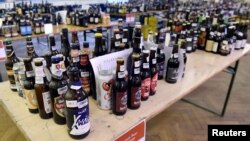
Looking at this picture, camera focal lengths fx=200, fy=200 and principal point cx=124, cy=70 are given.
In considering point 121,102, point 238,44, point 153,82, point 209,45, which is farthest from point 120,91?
point 238,44

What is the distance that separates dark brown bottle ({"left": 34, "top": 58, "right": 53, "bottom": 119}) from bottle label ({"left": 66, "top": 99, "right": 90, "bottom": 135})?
0.15 m

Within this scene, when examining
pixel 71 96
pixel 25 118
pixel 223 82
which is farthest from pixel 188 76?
pixel 223 82

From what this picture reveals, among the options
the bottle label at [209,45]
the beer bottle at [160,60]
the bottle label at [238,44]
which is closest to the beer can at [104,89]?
the beer bottle at [160,60]

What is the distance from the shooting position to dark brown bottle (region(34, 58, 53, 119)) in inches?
29.0

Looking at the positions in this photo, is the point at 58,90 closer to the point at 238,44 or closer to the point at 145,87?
the point at 145,87

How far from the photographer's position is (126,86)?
2.69ft

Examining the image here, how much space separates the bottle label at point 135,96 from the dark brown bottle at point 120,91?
46 mm

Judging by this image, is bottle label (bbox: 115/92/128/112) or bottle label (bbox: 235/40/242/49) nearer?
bottle label (bbox: 115/92/128/112)

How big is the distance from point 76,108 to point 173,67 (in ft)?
2.12

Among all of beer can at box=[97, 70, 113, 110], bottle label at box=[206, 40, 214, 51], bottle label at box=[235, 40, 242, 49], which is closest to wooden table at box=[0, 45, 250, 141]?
beer can at box=[97, 70, 113, 110]

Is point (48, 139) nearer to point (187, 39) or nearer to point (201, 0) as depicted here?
point (187, 39)

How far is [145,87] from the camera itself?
3.11 ft

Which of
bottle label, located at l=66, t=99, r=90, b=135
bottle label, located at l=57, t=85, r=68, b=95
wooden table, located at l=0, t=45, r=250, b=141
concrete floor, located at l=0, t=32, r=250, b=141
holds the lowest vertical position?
concrete floor, located at l=0, t=32, r=250, b=141

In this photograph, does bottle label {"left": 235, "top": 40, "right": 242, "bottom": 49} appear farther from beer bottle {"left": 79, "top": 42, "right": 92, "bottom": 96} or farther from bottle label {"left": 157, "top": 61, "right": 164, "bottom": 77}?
beer bottle {"left": 79, "top": 42, "right": 92, "bottom": 96}
